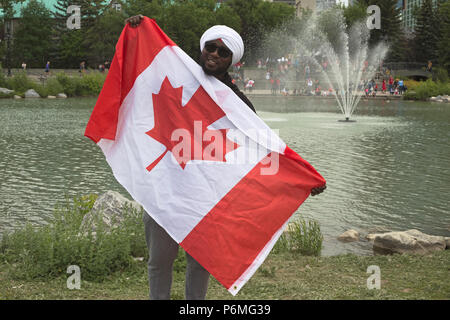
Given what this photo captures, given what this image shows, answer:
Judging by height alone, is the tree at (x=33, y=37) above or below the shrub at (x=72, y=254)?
above

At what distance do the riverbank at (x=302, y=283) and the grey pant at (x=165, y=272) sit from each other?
104 cm

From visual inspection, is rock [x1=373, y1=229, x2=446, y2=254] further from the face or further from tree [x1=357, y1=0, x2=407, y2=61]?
tree [x1=357, y1=0, x2=407, y2=61]

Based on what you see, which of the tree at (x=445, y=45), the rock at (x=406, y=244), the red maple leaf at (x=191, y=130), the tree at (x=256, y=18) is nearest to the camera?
the red maple leaf at (x=191, y=130)

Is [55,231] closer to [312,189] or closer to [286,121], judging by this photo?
[312,189]

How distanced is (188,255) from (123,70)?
1.53 meters

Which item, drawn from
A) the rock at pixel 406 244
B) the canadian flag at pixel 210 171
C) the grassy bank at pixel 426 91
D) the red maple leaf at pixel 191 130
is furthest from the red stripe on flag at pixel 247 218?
the grassy bank at pixel 426 91

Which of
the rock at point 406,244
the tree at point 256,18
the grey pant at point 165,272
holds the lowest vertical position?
the rock at point 406,244

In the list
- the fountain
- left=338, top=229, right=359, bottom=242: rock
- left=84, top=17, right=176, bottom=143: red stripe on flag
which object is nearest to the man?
left=84, top=17, right=176, bottom=143: red stripe on flag

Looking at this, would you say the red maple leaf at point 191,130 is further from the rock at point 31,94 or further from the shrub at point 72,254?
the rock at point 31,94

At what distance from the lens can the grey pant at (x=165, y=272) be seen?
4.09m

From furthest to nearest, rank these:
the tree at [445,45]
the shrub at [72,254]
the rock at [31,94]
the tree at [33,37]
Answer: the tree at [33,37], the tree at [445,45], the rock at [31,94], the shrub at [72,254]

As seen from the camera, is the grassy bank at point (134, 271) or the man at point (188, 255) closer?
the man at point (188, 255)

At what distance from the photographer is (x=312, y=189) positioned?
14.0 feet
